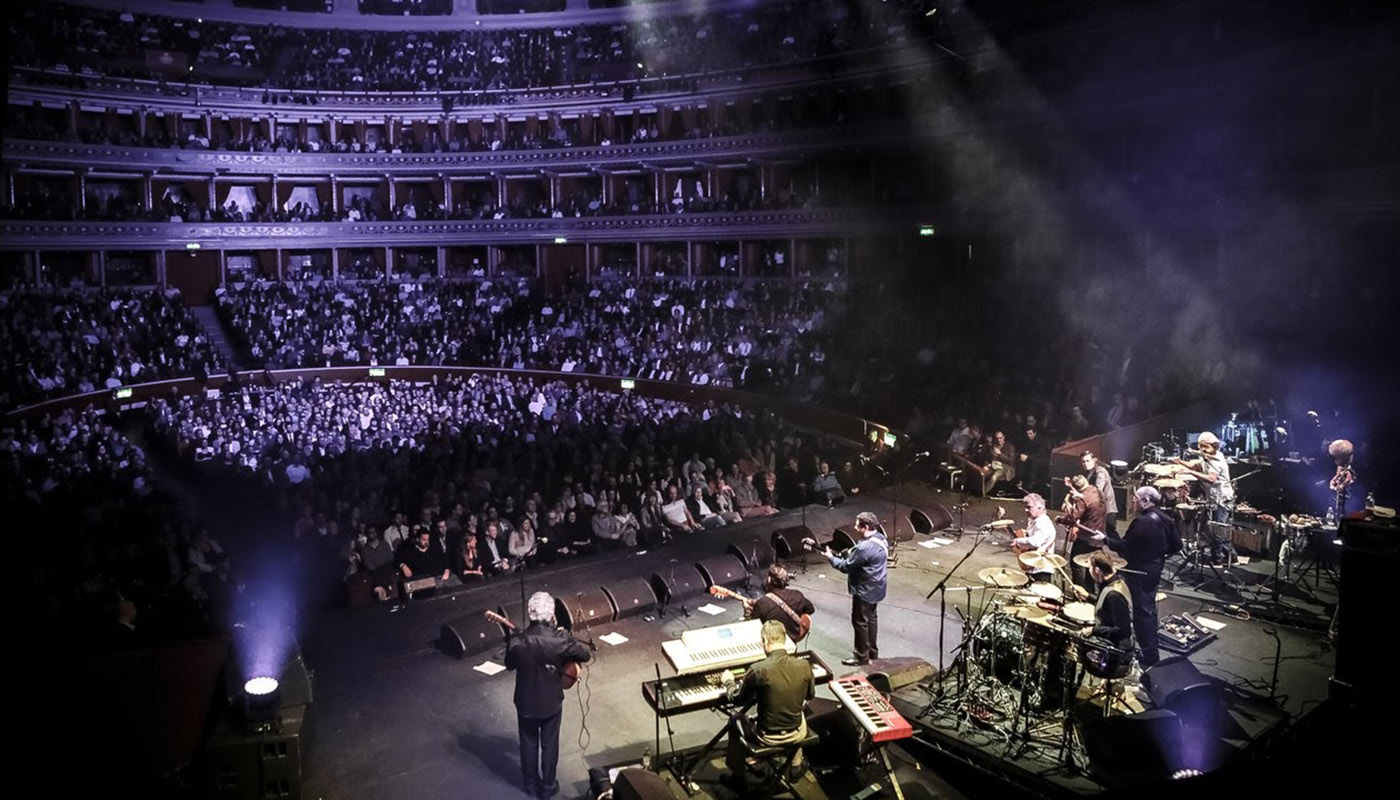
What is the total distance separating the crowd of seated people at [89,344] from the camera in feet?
78.6

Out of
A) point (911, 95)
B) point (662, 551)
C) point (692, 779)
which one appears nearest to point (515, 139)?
point (911, 95)

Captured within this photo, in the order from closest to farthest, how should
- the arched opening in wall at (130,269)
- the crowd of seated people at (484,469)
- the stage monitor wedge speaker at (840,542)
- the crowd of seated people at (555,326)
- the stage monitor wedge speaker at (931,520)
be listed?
1. the stage monitor wedge speaker at (840,542)
2. the crowd of seated people at (484,469)
3. the stage monitor wedge speaker at (931,520)
4. the crowd of seated people at (555,326)
5. the arched opening in wall at (130,269)

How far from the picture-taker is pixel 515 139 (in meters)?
36.7

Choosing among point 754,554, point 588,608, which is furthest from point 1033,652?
point 754,554

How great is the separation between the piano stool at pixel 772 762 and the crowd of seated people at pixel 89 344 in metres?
21.4

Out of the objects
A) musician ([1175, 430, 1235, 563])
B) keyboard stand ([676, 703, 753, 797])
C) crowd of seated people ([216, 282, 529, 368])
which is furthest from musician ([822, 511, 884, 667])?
crowd of seated people ([216, 282, 529, 368])

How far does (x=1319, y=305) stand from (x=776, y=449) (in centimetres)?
1221

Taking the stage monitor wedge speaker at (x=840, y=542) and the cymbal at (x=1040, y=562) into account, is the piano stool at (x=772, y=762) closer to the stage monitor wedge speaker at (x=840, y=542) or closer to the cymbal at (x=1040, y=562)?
the cymbal at (x=1040, y=562)

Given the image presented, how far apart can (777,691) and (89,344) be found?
26463mm

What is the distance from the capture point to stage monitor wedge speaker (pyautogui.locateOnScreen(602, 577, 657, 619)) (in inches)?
431

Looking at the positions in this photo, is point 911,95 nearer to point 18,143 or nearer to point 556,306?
point 556,306

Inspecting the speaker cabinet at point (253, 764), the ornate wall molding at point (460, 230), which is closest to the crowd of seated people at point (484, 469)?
the speaker cabinet at point (253, 764)

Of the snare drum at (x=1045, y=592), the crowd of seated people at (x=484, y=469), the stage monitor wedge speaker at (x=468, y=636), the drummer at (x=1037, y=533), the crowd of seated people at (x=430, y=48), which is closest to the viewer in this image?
the snare drum at (x=1045, y=592)

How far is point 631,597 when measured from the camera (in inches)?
435
